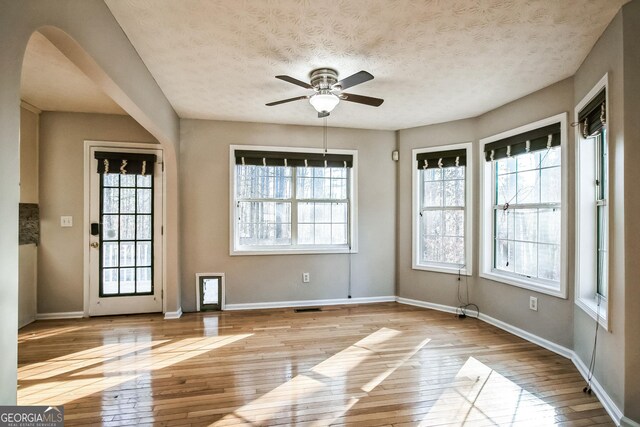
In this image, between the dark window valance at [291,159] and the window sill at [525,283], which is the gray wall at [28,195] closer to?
the dark window valance at [291,159]

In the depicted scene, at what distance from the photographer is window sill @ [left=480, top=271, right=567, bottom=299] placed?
3.01 meters

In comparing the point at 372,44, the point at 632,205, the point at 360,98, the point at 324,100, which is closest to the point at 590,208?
the point at 632,205

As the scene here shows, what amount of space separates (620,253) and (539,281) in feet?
4.41

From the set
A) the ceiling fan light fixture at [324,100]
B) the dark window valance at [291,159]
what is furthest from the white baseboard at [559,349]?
the ceiling fan light fixture at [324,100]

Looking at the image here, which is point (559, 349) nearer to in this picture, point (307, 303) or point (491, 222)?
point (491, 222)

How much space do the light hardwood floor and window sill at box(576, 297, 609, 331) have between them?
529 millimetres

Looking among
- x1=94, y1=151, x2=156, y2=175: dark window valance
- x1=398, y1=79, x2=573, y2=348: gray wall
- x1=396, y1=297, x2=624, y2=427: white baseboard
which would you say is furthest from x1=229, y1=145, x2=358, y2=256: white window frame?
x1=396, y1=297, x2=624, y2=427: white baseboard

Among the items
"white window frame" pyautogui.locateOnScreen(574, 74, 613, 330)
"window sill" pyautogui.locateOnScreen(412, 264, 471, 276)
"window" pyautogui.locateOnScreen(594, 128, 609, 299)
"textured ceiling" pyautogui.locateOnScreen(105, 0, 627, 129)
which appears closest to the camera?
"textured ceiling" pyautogui.locateOnScreen(105, 0, 627, 129)

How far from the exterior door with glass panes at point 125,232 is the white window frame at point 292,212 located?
92cm

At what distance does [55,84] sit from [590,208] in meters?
5.08

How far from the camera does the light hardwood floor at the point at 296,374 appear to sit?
206 centimetres

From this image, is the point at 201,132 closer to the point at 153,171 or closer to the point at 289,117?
the point at 153,171

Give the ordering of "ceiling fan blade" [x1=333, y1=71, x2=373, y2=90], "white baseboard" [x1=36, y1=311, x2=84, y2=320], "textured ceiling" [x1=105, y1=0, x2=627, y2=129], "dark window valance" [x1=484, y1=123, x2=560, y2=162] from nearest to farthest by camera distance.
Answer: "textured ceiling" [x1=105, y1=0, x2=627, y2=129]
"ceiling fan blade" [x1=333, y1=71, x2=373, y2=90]
"dark window valance" [x1=484, y1=123, x2=560, y2=162]
"white baseboard" [x1=36, y1=311, x2=84, y2=320]

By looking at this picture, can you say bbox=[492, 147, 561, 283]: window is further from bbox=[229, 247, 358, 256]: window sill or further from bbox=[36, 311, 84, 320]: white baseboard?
bbox=[36, 311, 84, 320]: white baseboard
